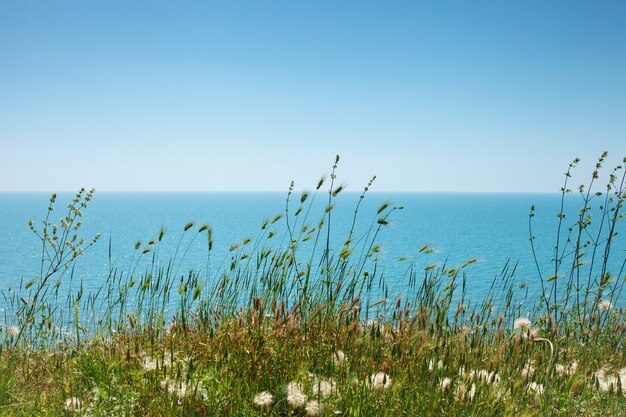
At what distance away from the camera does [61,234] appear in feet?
15.9

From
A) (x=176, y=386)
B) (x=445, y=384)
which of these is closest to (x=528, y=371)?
(x=445, y=384)

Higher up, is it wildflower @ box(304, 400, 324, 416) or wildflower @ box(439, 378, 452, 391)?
wildflower @ box(304, 400, 324, 416)

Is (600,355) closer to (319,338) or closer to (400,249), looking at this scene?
(319,338)

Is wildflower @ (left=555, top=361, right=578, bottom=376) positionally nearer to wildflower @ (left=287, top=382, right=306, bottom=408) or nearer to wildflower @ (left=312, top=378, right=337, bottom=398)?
wildflower @ (left=312, top=378, right=337, bottom=398)

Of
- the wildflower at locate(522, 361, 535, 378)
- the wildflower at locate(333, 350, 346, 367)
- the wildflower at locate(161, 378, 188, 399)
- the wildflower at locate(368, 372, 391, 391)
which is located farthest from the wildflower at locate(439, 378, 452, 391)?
the wildflower at locate(161, 378, 188, 399)

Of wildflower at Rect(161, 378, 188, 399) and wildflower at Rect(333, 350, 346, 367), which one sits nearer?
wildflower at Rect(161, 378, 188, 399)

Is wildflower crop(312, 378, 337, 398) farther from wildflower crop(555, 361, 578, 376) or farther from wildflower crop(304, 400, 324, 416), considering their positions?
wildflower crop(555, 361, 578, 376)

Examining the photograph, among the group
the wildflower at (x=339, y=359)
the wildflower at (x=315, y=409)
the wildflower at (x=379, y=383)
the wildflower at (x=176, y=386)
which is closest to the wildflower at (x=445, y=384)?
the wildflower at (x=379, y=383)

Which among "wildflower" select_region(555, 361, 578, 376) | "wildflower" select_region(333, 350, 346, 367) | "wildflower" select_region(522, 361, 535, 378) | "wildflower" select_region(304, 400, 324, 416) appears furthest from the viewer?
"wildflower" select_region(555, 361, 578, 376)

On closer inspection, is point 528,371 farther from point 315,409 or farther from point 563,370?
point 315,409

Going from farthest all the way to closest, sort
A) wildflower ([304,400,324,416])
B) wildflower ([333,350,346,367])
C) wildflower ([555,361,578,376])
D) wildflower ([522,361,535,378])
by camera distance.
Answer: wildflower ([555,361,578,376]) → wildflower ([333,350,346,367]) → wildflower ([522,361,535,378]) → wildflower ([304,400,324,416])

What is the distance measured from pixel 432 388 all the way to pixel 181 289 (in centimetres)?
192

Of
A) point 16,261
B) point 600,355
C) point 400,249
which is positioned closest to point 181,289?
point 600,355

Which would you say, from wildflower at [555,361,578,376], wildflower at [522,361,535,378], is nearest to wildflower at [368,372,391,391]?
wildflower at [522,361,535,378]
